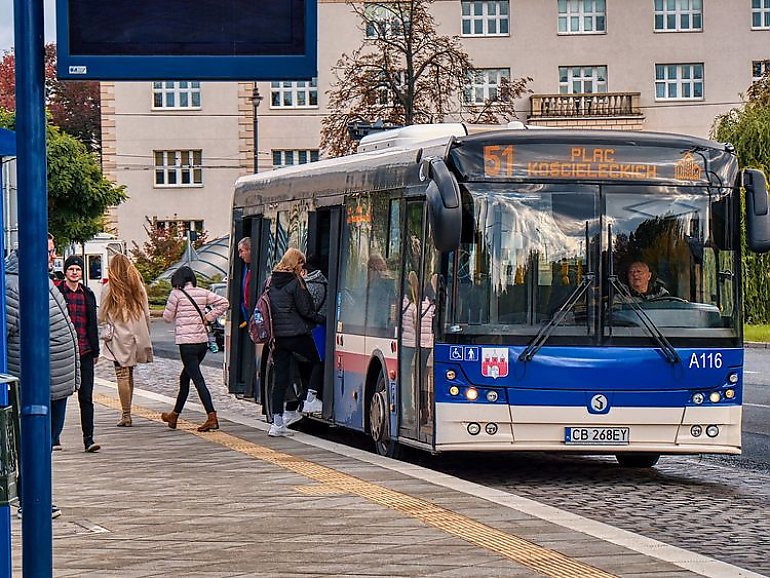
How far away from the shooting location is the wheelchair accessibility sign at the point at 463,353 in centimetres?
1277

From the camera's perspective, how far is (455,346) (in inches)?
505

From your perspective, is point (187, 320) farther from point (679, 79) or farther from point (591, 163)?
point (679, 79)

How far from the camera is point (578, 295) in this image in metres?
12.9

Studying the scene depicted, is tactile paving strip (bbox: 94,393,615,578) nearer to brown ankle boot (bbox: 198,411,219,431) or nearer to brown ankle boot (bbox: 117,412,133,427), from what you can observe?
brown ankle boot (bbox: 198,411,219,431)

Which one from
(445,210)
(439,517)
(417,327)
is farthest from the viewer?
(417,327)

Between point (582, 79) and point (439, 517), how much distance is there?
6267cm

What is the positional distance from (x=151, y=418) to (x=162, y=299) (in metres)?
44.5

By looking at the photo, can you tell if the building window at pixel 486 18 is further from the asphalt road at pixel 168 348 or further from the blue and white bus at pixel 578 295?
the blue and white bus at pixel 578 295

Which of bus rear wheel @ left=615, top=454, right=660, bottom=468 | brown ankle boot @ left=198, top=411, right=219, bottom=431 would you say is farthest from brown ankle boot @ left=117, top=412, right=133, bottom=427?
bus rear wheel @ left=615, top=454, right=660, bottom=468

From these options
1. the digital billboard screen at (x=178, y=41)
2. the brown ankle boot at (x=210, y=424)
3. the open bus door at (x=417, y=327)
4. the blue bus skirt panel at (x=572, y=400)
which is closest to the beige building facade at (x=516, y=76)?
the brown ankle boot at (x=210, y=424)

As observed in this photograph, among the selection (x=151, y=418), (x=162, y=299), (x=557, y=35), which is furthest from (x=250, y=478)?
(x=557, y=35)

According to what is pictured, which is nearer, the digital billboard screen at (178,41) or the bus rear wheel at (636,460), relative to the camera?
the digital billboard screen at (178,41)

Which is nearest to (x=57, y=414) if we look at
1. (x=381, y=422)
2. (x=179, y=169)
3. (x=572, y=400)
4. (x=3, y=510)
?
(x=381, y=422)

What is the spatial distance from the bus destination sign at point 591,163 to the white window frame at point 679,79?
58405 millimetres
